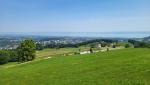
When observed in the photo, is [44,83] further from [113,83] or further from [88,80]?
[113,83]

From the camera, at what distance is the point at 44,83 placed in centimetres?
2319

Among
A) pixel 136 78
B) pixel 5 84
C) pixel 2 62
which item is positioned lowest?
pixel 2 62

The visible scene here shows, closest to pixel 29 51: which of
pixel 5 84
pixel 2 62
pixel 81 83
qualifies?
pixel 2 62

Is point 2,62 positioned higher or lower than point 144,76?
lower

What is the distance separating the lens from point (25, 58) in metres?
85.8

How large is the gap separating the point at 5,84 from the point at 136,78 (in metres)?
12.5

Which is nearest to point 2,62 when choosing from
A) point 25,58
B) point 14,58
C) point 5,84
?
point 14,58

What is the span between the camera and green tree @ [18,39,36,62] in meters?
85.7

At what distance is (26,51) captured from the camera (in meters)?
86.5

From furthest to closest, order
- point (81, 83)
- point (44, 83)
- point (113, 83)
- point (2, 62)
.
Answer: point (2, 62), point (44, 83), point (81, 83), point (113, 83)

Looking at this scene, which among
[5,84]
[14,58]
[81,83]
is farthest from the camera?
[14,58]

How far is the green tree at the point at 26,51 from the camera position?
85688mm

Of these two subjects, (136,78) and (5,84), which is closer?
(136,78)

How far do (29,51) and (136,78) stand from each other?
69222 mm
